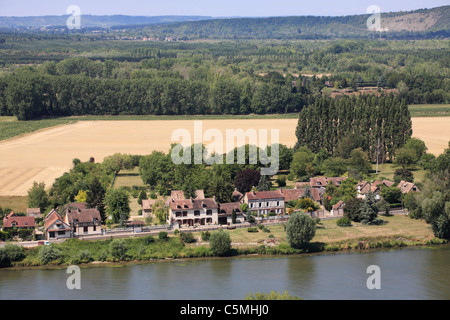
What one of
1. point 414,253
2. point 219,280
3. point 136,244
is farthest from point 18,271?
point 414,253

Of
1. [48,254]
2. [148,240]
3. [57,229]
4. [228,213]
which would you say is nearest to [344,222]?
[228,213]

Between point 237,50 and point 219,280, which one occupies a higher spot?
point 237,50

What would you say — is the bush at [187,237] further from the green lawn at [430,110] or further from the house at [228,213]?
the green lawn at [430,110]

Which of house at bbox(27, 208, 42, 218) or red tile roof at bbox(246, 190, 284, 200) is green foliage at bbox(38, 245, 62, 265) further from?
red tile roof at bbox(246, 190, 284, 200)

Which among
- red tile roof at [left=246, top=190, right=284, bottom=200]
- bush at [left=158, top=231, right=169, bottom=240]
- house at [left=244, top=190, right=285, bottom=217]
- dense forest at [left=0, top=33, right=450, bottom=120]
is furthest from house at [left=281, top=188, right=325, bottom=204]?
dense forest at [left=0, top=33, right=450, bottom=120]

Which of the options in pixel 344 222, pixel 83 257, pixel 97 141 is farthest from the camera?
pixel 97 141

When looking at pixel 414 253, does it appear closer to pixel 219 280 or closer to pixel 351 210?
pixel 351 210

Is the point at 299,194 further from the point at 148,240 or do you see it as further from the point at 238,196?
the point at 148,240
